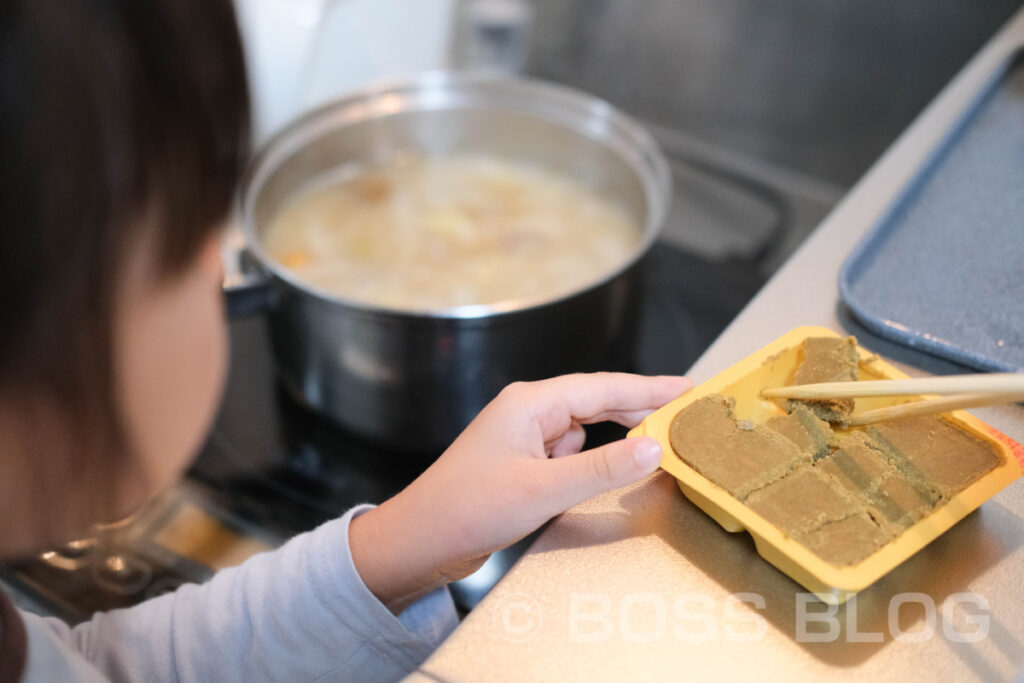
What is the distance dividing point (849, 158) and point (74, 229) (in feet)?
3.32

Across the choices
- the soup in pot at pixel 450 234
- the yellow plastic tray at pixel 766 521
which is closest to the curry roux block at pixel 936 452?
the yellow plastic tray at pixel 766 521


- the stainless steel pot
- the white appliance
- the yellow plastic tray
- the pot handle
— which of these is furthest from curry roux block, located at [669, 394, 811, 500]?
the white appliance

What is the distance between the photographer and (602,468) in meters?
0.40

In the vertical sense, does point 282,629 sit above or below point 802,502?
below

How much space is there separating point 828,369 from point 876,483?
0.07 metres

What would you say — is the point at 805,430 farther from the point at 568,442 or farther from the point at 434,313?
the point at 434,313

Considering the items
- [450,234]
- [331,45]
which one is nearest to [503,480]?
[450,234]

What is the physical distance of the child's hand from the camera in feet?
1.37

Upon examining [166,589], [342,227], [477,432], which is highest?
[477,432]

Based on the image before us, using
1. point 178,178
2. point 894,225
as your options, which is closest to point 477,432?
point 178,178

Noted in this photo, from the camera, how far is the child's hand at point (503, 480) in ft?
1.37

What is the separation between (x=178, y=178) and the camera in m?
0.31

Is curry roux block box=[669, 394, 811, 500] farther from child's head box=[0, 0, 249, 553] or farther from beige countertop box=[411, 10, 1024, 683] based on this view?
child's head box=[0, 0, 249, 553]

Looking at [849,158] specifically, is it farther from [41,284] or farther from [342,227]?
[41,284]
